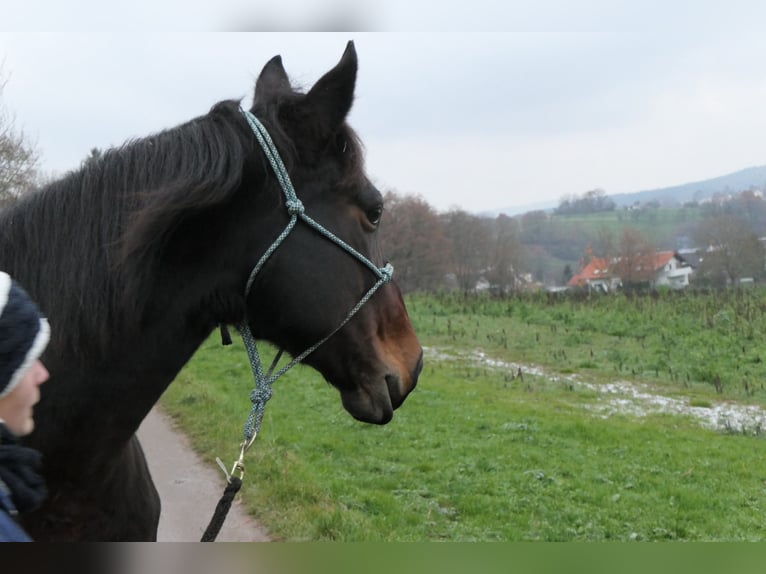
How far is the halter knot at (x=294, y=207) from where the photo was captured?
1.98 meters

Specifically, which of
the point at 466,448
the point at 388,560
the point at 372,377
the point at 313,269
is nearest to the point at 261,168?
the point at 313,269

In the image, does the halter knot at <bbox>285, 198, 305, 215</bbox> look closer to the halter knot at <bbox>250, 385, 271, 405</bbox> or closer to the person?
the halter knot at <bbox>250, 385, 271, 405</bbox>

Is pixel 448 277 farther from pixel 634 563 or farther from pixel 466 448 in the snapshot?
pixel 634 563

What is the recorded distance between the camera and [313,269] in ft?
6.55

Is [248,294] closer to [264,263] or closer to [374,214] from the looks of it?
[264,263]

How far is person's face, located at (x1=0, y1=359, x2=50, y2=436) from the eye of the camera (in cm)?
120

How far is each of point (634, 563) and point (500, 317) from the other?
60.2ft

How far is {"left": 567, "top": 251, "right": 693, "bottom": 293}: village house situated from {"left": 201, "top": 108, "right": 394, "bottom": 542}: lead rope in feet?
65.4

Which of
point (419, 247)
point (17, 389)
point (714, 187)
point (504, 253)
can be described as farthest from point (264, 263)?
point (504, 253)

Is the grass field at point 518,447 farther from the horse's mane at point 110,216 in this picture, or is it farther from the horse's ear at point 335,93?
the horse's ear at point 335,93

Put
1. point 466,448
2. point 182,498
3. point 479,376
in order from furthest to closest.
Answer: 1. point 479,376
2. point 466,448
3. point 182,498

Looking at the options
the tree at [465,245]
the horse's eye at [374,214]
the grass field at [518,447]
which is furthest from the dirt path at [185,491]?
the tree at [465,245]

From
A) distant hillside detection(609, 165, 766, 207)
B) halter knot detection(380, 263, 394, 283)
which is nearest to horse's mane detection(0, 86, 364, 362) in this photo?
halter knot detection(380, 263, 394, 283)

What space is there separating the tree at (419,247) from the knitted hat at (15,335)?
830 inches
